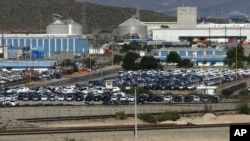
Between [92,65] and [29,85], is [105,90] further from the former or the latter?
[92,65]

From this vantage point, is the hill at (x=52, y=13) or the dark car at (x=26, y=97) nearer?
the dark car at (x=26, y=97)

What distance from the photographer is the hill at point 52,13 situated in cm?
8700

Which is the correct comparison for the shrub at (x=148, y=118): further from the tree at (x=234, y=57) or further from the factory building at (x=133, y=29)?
the factory building at (x=133, y=29)

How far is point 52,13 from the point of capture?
302 ft

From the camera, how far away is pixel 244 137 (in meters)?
8.14

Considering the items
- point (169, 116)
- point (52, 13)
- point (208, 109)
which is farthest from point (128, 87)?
point (52, 13)

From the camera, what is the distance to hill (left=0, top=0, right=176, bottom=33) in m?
87.0

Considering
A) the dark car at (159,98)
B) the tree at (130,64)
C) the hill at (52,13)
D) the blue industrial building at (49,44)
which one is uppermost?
the hill at (52,13)

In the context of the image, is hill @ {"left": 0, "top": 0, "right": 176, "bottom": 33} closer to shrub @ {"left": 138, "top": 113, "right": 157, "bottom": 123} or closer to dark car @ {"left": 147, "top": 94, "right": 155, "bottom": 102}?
dark car @ {"left": 147, "top": 94, "right": 155, "bottom": 102}

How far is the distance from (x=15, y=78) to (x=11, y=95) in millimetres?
9568

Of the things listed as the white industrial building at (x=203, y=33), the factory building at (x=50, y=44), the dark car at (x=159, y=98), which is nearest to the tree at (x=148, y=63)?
the factory building at (x=50, y=44)

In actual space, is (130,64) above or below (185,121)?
above

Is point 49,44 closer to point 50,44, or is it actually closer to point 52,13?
point 50,44

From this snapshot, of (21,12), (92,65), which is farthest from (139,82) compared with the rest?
(21,12)
